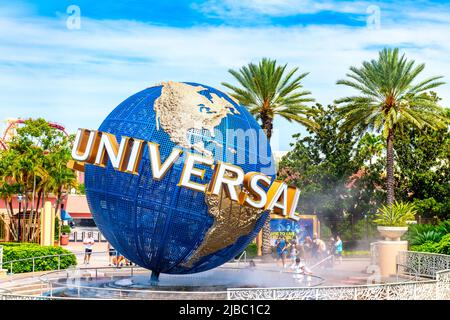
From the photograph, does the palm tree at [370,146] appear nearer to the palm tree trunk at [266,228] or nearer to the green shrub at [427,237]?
the palm tree trunk at [266,228]

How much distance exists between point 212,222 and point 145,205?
70.0 inches

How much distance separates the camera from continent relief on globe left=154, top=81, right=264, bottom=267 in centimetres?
1862

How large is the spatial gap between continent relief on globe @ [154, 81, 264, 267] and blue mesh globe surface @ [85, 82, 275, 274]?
0.03m

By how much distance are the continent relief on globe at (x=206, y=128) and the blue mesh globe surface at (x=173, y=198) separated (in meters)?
A: 0.03

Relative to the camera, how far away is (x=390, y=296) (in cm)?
1753

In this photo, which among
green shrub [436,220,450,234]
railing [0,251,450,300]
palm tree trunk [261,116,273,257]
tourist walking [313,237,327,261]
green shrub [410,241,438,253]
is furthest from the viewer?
palm tree trunk [261,116,273,257]

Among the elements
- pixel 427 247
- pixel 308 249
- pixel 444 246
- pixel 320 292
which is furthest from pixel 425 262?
pixel 320 292

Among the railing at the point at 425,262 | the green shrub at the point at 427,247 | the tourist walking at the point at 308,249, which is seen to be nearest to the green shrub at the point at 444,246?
the green shrub at the point at 427,247

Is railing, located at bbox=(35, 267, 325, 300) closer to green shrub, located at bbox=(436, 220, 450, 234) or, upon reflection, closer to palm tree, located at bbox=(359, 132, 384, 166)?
green shrub, located at bbox=(436, 220, 450, 234)

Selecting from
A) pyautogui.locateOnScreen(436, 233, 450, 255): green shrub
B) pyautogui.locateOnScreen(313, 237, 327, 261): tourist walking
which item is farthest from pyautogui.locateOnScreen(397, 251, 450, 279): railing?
pyautogui.locateOnScreen(313, 237, 327, 261): tourist walking

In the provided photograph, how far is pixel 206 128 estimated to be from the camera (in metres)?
18.9
